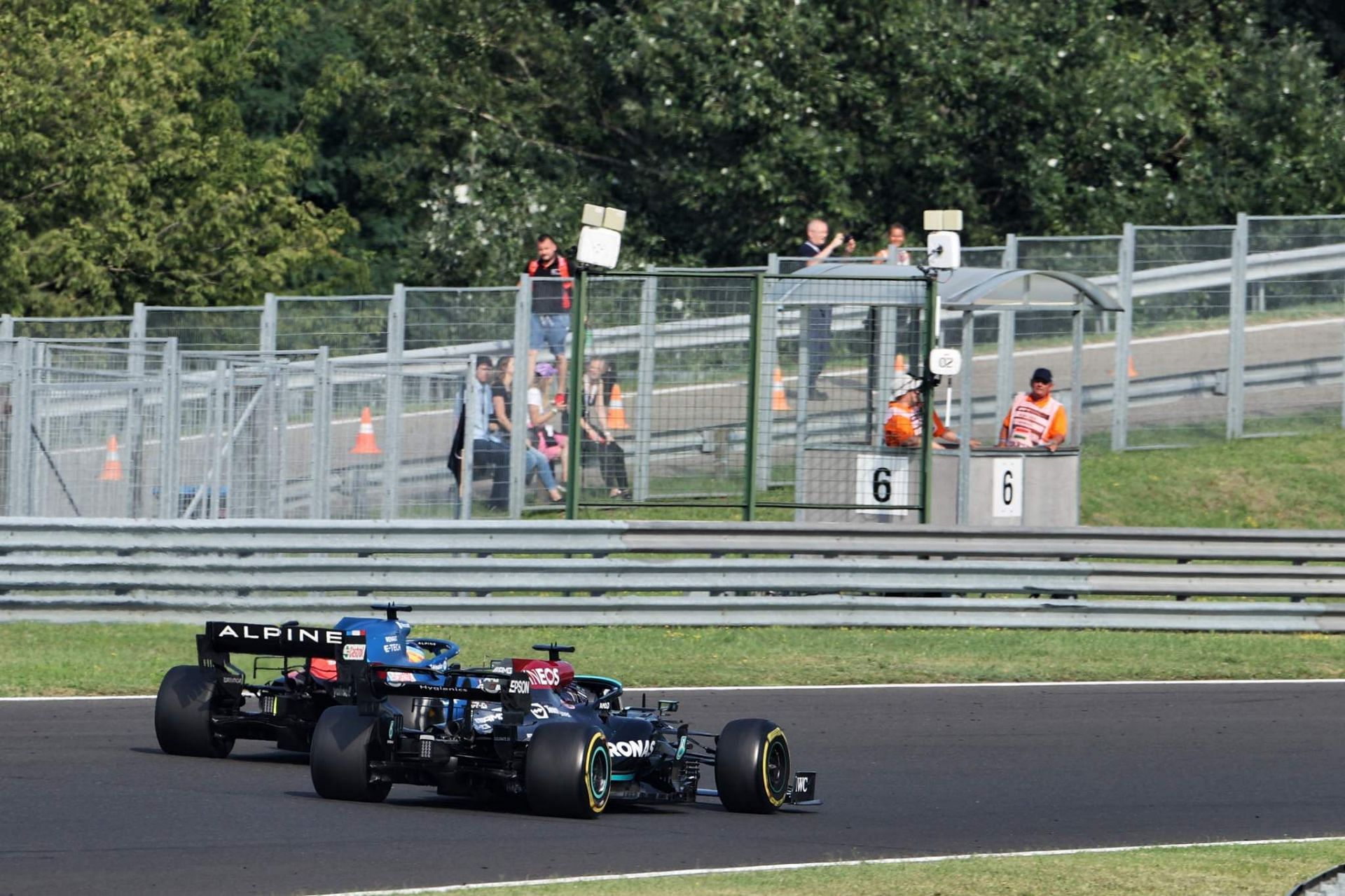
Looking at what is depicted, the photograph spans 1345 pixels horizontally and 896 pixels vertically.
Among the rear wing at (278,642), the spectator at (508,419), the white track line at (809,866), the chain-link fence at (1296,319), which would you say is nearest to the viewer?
the white track line at (809,866)

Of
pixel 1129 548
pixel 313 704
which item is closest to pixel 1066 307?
pixel 1129 548

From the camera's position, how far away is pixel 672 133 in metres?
31.1

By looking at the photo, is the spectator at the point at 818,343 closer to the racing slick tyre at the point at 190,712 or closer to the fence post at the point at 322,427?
the fence post at the point at 322,427

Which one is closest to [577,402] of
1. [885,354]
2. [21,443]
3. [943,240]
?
Result: [885,354]

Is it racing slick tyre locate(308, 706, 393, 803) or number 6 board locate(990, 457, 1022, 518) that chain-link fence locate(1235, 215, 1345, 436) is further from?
racing slick tyre locate(308, 706, 393, 803)

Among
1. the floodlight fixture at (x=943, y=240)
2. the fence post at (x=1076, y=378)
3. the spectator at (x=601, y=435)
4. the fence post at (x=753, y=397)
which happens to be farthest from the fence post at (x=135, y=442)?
the fence post at (x=1076, y=378)

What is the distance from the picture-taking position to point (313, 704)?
10188 mm

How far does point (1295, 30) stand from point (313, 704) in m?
27.1

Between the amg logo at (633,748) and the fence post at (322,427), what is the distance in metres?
8.89

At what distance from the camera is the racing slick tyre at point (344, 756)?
9156 mm

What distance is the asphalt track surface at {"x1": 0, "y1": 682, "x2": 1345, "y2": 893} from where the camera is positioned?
798 cm

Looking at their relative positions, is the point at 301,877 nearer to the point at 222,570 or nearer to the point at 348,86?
the point at 222,570

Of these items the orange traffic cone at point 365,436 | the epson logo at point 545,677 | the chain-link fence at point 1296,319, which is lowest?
the epson logo at point 545,677

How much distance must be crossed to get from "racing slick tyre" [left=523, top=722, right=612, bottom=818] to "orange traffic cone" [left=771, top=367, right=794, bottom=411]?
905 cm
